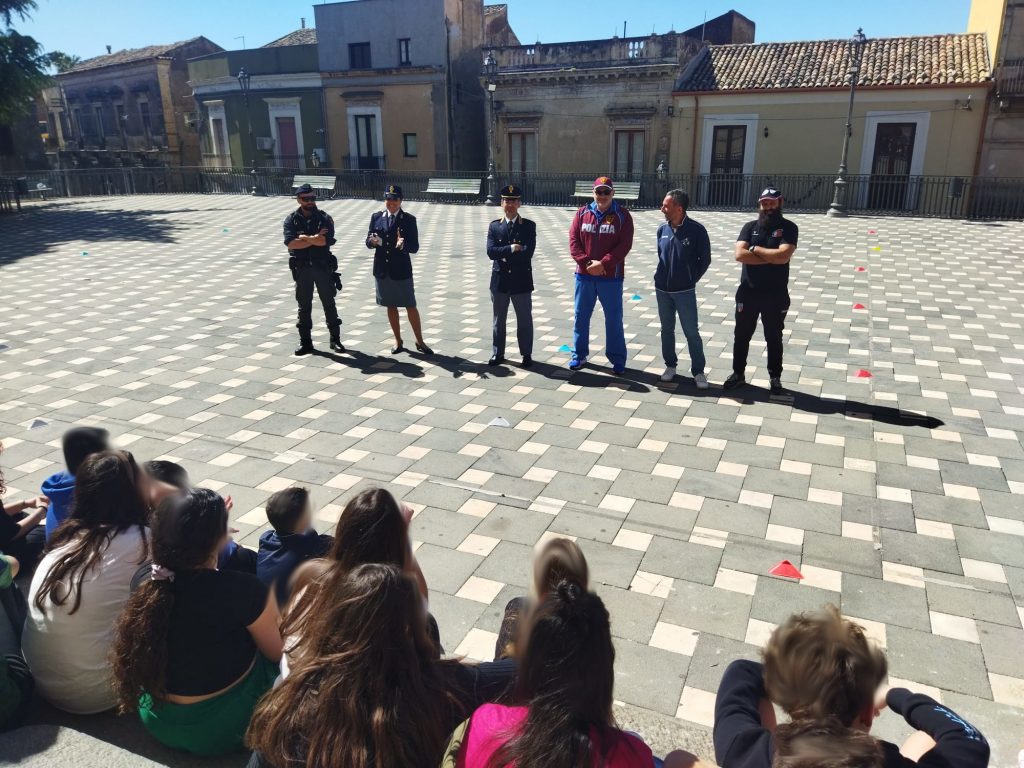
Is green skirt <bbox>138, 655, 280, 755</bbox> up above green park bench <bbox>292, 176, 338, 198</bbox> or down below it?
below

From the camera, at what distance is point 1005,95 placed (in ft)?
73.7

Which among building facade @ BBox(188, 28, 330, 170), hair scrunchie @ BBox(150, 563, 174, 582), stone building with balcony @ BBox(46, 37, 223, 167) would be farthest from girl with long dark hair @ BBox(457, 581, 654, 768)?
stone building with balcony @ BBox(46, 37, 223, 167)

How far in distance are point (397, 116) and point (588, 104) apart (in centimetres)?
817

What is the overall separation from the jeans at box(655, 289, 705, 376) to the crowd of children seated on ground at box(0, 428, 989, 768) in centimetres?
450

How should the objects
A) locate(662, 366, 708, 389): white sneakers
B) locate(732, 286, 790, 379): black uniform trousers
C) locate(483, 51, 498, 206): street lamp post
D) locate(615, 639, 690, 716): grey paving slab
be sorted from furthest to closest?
locate(483, 51, 498, 206): street lamp post < locate(662, 366, 708, 389): white sneakers < locate(732, 286, 790, 379): black uniform trousers < locate(615, 639, 690, 716): grey paving slab

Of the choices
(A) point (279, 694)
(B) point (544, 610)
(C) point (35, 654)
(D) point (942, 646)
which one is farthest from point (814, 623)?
(C) point (35, 654)

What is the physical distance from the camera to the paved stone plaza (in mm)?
3816

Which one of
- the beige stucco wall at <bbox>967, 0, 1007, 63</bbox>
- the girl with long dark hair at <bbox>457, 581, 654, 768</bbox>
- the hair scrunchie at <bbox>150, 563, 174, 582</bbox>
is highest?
the beige stucco wall at <bbox>967, 0, 1007, 63</bbox>

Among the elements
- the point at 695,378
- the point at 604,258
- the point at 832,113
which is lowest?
the point at 695,378

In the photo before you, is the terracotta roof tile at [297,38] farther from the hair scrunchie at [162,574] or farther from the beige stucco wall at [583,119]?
the hair scrunchie at [162,574]

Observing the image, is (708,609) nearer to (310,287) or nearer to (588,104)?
(310,287)

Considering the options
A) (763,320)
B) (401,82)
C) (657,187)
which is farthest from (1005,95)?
(763,320)

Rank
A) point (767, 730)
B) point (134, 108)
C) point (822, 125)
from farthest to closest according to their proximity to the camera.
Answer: point (134, 108), point (822, 125), point (767, 730)

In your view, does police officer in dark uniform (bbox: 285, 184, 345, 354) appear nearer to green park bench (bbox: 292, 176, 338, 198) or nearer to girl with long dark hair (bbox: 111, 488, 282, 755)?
girl with long dark hair (bbox: 111, 488, 282, 755)
